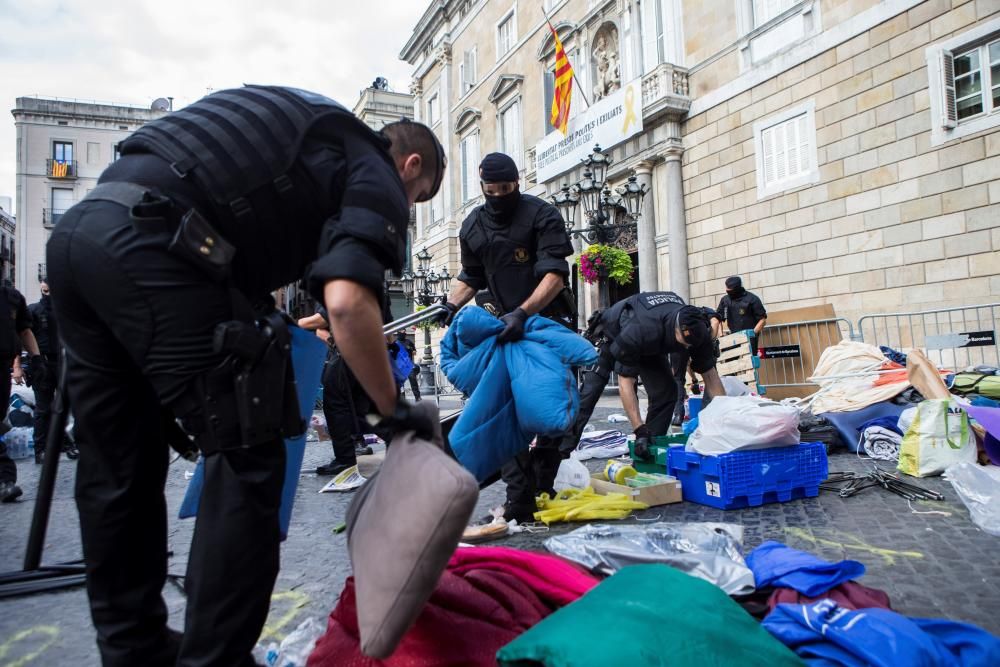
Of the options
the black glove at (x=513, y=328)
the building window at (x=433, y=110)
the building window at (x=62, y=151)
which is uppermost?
the building window at (x=62, y=151)

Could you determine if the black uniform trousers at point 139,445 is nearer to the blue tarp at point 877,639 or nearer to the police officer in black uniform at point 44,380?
the blue tarp at point 877,639

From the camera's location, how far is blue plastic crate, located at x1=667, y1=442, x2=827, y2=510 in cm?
371

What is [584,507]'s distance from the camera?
11.7 ft

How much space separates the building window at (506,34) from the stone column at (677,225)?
10274 millimetres

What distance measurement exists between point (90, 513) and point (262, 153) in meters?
0.96

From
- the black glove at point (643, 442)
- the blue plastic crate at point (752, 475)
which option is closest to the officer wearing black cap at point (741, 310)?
the black glove at point (643, 442)

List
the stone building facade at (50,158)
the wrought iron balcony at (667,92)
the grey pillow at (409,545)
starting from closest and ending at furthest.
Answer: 1. the grey pillow at (409,545)
2. the wrought iron balcony at (667,92)
3. the stone building facade at (50,158)

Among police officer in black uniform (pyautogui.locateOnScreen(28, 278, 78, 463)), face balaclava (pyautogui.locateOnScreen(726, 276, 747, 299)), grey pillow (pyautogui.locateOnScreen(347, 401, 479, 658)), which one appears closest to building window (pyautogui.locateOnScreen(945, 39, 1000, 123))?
face balaclava (pyautogui.locateOnScreen(726, 276, 747, 299))

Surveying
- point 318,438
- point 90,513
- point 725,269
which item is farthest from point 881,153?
point 90,513

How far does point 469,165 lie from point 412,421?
24.6 metres

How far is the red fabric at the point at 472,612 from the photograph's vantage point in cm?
165

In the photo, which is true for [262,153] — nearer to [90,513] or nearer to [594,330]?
[90,513]

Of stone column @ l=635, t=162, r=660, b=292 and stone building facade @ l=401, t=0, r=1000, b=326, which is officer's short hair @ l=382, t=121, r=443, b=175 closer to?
stone building facade @ l=401, t=0, r=1000, b=326

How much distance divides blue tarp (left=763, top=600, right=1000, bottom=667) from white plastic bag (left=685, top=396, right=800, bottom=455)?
2.02m
